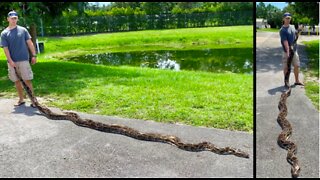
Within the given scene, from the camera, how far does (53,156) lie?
3.29 meters

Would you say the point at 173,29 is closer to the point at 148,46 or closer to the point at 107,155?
the point at 148,46

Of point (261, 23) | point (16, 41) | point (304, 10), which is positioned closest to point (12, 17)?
point (16, 41)

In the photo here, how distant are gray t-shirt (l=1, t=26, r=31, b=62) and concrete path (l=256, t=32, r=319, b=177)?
10.8ft

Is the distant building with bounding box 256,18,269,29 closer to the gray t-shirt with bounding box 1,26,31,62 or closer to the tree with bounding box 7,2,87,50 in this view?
the gray t-shirt with bounding box 1,26,31,62

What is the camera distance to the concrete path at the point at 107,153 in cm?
294

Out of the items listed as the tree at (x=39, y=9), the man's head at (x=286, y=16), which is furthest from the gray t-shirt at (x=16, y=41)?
the man's head at (x=286, y=16)

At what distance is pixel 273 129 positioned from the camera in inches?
113

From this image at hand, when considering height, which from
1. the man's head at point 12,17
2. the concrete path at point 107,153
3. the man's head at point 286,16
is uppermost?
the man's head at point 12,17

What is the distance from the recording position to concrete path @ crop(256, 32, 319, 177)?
240 centimetres

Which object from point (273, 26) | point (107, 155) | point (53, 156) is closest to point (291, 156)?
point (273, 26)

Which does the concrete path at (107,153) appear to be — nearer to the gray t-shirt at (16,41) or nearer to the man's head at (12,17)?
the gray t-shirt at (16,41)

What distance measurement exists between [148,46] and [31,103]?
51.5ft

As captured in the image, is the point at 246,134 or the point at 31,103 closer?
the point at 246,134

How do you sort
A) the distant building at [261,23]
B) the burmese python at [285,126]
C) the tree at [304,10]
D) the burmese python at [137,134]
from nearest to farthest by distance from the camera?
the distant building at [261,23], the tree at [304,10], the burmese python at [285,126], the burmese python at [137,134]
